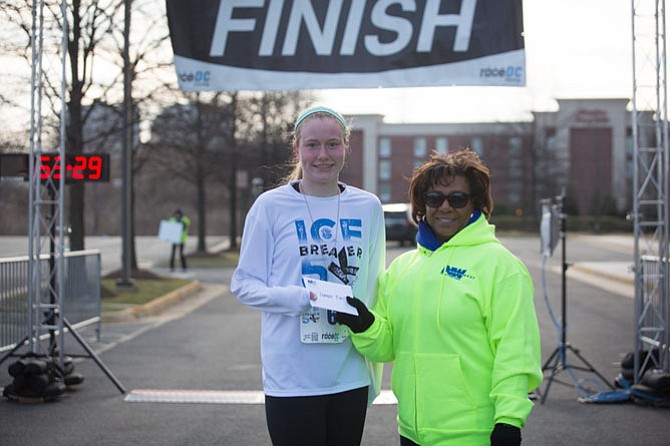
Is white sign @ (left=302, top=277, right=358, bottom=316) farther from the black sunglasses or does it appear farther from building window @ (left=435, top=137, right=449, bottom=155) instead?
building window @ (left=435, top=137, right=449, bottom=155)

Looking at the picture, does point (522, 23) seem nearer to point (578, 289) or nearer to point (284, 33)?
point (284, 33)

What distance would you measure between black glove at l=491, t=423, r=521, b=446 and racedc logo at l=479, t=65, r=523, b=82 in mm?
4215

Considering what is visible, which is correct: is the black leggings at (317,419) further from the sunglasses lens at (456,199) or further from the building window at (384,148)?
the building window at (384,148)

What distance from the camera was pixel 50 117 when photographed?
1461cm

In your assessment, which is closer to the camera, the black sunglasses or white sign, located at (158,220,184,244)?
the black sunglasses

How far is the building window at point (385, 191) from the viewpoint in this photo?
86238 mm

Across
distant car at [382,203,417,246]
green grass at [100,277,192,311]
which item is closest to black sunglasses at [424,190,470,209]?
green grass at [100,277,192,311]

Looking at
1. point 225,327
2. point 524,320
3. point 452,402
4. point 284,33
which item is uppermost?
point 284,33

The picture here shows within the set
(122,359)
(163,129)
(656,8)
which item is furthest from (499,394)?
(163,129)

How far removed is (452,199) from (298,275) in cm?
73

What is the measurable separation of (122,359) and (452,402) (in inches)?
305

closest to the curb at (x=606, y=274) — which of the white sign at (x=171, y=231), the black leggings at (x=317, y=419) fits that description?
the white sign at (x=171, y=231)

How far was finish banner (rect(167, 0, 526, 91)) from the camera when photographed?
6.38 metres

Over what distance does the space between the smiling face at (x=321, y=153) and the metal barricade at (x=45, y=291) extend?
5.31m
